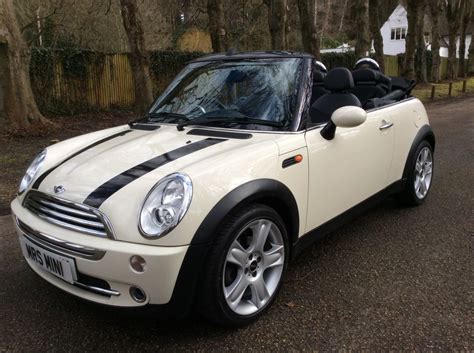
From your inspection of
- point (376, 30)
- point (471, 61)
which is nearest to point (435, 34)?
point (376, 30)

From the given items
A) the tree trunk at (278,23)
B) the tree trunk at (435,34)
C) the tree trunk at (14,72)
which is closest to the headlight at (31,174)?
the tree trunk at (14,72)

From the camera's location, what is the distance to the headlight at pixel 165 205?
2.28 m

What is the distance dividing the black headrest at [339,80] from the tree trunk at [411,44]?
17.9m

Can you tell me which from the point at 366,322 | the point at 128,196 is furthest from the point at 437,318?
the point at 128,196

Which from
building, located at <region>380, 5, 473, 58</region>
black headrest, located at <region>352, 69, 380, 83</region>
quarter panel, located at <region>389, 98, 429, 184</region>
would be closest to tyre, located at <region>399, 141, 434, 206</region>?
quarter panel, located at <region>389, 98, 429, 184</region>

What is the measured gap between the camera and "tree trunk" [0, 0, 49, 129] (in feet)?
28.3

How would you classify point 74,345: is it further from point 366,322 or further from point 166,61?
point 166,61

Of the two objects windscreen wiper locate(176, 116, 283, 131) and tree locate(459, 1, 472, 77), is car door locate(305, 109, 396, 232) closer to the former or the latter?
windscreen wiper locate(176, 116, 283, 131)

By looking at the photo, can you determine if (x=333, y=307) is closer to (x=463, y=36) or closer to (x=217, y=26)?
(x=217, y=26)

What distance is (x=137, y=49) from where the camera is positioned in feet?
27.2

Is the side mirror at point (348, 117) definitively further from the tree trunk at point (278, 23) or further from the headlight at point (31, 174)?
the tree trunk at point (278, 23)

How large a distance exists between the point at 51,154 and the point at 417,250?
2.97 m

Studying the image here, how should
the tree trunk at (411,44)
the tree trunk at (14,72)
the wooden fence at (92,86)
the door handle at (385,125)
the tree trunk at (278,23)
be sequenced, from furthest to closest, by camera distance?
the tree trunk at (411,44), the wooden fence at (92,86), the tree trunk at (278,23), the tree trunk at (14,72), the door handle at (385,125)

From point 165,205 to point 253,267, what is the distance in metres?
0.75
